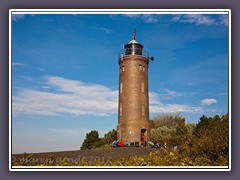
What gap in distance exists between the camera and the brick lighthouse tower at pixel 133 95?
80.6ft

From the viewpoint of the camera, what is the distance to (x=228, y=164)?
11133 millimetres

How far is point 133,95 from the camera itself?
2483 cm

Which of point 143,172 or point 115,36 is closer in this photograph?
point 143,172

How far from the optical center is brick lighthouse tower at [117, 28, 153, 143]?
24562 mm

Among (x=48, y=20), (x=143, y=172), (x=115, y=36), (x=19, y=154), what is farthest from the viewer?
(x=115, y=36)

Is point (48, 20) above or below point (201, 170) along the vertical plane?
above

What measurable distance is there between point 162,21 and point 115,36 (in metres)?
2.90

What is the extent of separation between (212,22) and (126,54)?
1328 centimetres

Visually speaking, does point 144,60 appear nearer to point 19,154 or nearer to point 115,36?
point 115,36

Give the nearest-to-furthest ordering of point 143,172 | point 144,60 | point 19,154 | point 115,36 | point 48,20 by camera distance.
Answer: point 143,172 < point 19,154 < point 48,20 < point 115,36 < point 144,60

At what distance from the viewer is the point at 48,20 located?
41.2 ft

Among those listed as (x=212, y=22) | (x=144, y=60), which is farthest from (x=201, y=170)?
(x=144, y=60)
